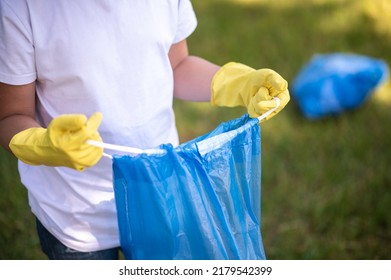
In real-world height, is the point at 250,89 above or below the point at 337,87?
above

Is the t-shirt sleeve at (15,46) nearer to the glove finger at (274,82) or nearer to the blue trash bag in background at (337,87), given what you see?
the glove finger at (274,82)

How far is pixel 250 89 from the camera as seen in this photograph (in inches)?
43.9

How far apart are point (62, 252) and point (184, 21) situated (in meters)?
0.60

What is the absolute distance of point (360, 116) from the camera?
2.55 meters

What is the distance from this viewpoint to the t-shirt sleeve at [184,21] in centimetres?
Answer: 116

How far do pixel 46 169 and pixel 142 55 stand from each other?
332mm

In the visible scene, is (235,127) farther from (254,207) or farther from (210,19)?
(210,19)

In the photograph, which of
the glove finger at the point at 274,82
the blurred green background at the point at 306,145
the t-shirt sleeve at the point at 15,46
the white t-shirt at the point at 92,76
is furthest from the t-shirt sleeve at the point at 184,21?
the blurred green background at the point at 306,145

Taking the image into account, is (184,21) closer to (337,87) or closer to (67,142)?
(67,142)

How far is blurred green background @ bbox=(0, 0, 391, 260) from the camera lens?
1.97 m

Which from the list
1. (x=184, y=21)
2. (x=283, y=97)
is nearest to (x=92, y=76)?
(x=184, y=21)

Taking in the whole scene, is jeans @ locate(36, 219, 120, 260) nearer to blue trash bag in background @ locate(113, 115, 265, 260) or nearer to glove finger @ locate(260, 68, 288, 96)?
blue trash bag in background @ locate(113, 115, 265, 260)

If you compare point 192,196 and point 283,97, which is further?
point 283,97

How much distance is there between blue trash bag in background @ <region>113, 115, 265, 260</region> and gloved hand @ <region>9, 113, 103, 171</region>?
0.09 metres
